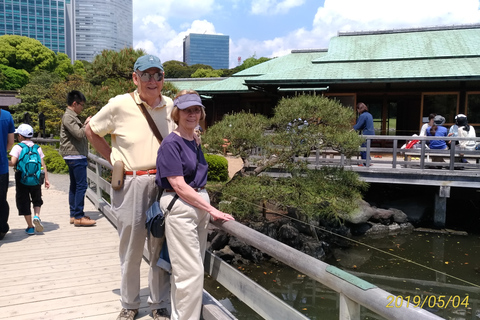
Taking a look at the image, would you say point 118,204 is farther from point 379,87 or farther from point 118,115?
point 379,87

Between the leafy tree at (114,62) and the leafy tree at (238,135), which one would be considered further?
the leafy tree at (114,62)

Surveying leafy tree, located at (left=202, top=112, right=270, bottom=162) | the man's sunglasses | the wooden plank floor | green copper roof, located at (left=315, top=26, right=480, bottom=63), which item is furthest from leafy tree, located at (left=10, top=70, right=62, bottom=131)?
the man's sunglasses

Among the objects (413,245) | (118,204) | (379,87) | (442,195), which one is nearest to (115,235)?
(118,204)

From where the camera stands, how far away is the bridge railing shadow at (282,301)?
1.43 m

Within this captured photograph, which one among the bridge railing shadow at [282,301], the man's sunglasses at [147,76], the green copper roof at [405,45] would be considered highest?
the green copper roof at [405,45]

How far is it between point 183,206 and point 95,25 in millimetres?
150837

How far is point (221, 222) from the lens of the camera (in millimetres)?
2635

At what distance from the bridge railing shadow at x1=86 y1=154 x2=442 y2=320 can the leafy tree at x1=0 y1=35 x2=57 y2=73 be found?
5341 centimetres

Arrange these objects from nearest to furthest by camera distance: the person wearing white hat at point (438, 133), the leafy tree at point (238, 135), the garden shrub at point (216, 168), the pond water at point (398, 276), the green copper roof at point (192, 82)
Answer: the pond water at point (398, 276)
the leafy tree at point (238, 135)
the person wearing white hat at point (438, 133)
the garden shrub at point (216, 168)
the green copper roof at point (192, 82)

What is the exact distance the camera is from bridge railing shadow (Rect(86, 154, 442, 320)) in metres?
1.43

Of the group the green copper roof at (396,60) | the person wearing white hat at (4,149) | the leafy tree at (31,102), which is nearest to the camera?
the person wearing white hat at (4,149)

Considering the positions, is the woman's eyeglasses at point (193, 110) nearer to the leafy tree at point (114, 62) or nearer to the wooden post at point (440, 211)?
the wooden post at point (440, 211)

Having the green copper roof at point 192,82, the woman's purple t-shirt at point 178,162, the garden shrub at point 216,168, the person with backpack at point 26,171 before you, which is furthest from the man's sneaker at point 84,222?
the green copper roof at point 192,82

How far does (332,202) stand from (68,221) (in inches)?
177
